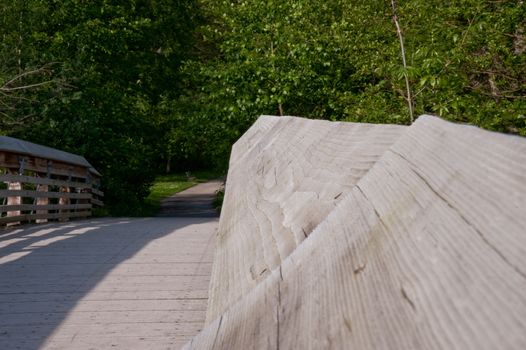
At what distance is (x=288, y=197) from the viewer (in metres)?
2.15

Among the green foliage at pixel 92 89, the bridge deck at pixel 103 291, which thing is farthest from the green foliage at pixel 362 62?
the bridge deck at pixel 103 291

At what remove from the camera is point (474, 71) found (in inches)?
451

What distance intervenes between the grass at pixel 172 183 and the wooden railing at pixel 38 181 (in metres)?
8.02

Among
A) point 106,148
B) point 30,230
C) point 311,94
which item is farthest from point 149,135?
point 30,230

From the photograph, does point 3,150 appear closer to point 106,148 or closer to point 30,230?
point 30,230

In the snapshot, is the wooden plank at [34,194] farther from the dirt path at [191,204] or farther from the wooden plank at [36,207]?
the dirt path at [191,204]

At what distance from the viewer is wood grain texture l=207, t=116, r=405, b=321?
5.70ft

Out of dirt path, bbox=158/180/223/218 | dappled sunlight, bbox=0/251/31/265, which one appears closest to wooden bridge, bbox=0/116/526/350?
dappled sunlight, bbox=0/251/31/265

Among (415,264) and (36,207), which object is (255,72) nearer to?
(36,207)

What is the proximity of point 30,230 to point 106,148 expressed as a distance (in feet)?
33.3

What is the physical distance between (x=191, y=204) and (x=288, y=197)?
80.6 feet

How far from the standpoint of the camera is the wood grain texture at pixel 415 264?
0.81m

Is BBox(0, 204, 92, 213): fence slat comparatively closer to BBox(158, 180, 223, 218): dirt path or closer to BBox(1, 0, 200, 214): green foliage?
BBox(1, 0, 200, 214): green foliage

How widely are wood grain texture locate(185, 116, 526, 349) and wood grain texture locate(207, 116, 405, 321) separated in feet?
0.73
